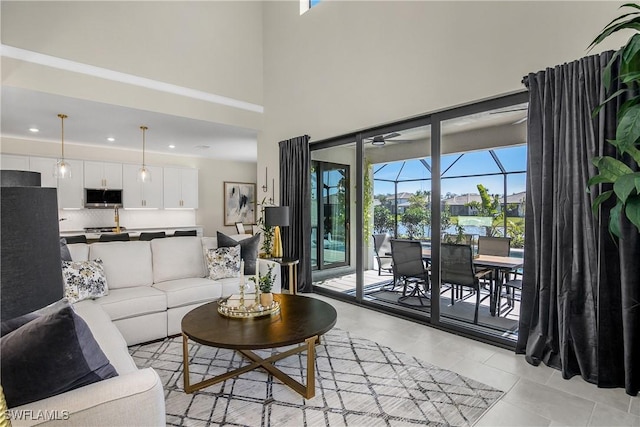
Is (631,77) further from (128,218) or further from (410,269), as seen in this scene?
(128,218)

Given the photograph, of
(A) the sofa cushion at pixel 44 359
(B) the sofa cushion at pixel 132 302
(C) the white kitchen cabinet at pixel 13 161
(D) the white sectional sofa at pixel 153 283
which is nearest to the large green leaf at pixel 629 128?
(A) the sofa cushion at pixel 44 359

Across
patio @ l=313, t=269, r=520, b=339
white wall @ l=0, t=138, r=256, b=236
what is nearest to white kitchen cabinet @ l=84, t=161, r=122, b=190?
white wall @ l=0, t=138, r=256, b=236

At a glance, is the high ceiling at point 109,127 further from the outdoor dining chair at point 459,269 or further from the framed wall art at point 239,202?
→ the outdoor dining chair at point 459,269

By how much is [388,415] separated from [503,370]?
1235 mm

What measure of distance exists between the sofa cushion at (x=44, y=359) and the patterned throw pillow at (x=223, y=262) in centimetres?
279

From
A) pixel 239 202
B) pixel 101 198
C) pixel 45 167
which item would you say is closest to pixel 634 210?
pixel 101 198

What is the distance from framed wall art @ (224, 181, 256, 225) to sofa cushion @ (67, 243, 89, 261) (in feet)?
19.5

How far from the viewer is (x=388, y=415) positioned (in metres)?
2.13

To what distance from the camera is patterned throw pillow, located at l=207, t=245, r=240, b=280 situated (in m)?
4.10

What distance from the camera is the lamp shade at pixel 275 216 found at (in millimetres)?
4657

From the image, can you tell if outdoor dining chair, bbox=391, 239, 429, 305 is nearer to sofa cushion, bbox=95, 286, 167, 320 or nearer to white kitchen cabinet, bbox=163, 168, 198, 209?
sofa cushion, bbox=95, 286, 167, 320

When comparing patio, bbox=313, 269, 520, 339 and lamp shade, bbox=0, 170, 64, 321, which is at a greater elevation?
lamp shade, bbox=0, 170, 64, 321

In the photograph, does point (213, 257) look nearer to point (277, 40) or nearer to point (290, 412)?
point (290, 412)

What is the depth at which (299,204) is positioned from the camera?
5.42m
